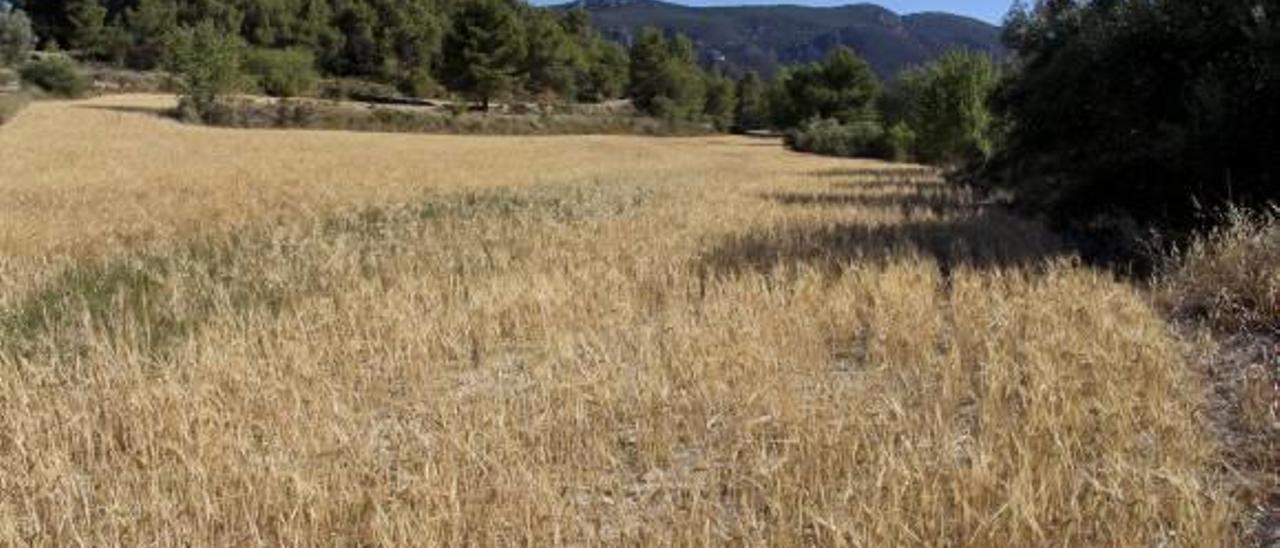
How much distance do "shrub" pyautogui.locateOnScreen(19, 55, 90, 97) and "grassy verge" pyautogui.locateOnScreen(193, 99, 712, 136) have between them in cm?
1584

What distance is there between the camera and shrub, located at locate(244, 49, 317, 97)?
290ft

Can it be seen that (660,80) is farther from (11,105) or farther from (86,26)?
(11,105)

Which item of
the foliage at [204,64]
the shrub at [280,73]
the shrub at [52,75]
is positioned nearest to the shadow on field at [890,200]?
the foliage at [204,64]

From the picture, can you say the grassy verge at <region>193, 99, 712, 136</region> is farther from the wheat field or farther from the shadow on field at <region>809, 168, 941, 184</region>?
the wheat field

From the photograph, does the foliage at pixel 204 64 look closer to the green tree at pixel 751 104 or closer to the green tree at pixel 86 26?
the green tree at pixel 86 26

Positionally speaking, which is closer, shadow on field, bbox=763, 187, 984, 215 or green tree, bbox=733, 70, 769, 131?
shadow on field, bbox=763, 187, 984, 215

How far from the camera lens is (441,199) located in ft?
66.9

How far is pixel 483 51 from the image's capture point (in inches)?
3487

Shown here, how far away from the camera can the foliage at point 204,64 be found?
66.9 m

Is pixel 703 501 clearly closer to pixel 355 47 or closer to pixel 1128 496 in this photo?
pixel 1128 496

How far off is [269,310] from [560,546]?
5.13m

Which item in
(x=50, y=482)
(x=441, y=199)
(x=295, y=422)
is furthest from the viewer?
(x=441, y=199)

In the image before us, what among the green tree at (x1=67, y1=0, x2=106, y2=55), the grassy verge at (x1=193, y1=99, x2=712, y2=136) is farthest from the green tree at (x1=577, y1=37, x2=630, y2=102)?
the green tree at (x1=67, y1=0, x2=106, y2=55)

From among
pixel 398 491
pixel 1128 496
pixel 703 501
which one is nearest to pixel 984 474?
pixel 1128 496
